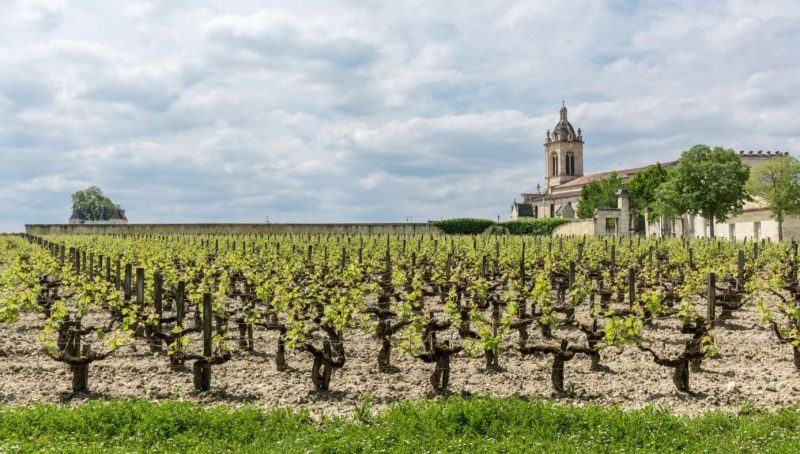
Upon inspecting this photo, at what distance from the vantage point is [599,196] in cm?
8694

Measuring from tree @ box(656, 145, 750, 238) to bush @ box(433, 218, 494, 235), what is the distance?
17.1 m

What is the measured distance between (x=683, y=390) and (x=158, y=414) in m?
5.89

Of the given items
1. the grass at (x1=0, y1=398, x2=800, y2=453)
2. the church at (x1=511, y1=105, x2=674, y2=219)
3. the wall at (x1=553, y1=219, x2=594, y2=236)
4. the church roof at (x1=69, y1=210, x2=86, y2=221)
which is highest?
the church at (x1=511, y1=105, x2=674, y2=219)

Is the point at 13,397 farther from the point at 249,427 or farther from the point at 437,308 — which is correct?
the point at 437,308

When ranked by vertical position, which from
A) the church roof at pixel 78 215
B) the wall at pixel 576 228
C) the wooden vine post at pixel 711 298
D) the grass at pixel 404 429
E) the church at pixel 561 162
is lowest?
the grass at pixel 404 429

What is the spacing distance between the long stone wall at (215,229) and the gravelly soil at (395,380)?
42.5 m

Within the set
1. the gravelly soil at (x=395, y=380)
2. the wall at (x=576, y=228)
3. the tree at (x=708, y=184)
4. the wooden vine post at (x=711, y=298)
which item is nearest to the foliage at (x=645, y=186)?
the wall at (x=576, y=228)

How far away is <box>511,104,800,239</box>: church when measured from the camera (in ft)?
183

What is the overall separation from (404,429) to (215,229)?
48985mm

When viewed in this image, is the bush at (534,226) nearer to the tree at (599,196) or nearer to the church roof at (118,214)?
the tree at (599,196)

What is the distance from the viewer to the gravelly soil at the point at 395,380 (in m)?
8.61

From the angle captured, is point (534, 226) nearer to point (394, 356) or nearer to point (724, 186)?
point (724, 186)

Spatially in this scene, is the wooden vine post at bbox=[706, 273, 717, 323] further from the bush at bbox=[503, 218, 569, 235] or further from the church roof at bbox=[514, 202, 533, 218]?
the church roof at bbox=[514, 202, 533, 218]

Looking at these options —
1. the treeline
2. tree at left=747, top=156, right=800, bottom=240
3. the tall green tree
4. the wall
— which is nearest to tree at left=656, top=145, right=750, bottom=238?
the treeline
